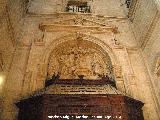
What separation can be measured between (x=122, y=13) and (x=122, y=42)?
2.59 m

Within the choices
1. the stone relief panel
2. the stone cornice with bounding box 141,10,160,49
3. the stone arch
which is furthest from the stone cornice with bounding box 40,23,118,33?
the stone cornice with bounding box 141,10,160,49

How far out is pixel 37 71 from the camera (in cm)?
1015

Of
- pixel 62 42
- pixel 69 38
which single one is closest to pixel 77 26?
pixel 69 38

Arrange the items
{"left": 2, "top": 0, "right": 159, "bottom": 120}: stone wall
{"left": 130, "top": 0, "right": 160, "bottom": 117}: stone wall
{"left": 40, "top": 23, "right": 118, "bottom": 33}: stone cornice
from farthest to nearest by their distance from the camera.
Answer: {"left": 40, "top": 23, "right": 118, "bottom": 33}: stone cornice < {"left": 130, "top": 0, "right": 160, "bottom": 117}: stone wall < {"left": 2, "top": 0, "right": 159, "bottom": 120}: stone wall

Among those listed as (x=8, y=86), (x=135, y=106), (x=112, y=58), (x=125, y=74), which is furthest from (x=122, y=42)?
(x=8, y=86)

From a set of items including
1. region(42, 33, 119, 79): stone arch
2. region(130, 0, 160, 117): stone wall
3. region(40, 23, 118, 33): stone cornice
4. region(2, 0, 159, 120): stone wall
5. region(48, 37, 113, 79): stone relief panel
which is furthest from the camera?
region(40, 23, 118, 33): stone cornice

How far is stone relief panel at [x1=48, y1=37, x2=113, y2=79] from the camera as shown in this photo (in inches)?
426

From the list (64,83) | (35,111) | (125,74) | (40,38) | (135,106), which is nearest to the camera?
(35,111)

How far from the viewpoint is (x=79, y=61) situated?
11.3m

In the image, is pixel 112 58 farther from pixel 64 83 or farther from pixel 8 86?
pixel 8 86

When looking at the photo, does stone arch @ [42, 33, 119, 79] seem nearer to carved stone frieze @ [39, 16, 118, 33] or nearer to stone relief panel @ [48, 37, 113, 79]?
stone relief panel @ [48, 37, 113, 79]

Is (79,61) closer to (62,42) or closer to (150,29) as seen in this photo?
(62,42)

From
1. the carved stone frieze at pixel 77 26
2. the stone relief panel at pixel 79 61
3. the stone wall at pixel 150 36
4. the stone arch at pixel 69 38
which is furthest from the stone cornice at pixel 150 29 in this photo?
the stone relief panel at pixel 79 61

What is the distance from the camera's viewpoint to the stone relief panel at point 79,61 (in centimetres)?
1082
